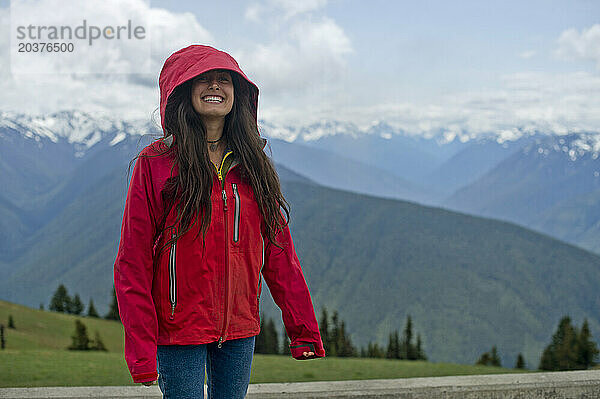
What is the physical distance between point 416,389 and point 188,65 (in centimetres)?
298

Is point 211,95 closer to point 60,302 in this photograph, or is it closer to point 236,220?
point 236,220

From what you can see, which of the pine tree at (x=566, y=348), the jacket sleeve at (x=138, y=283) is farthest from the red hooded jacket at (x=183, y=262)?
the pine tree at (x=566, y=348)

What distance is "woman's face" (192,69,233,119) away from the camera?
2414 millimetres

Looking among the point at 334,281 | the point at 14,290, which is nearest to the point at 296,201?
the point at 334,281

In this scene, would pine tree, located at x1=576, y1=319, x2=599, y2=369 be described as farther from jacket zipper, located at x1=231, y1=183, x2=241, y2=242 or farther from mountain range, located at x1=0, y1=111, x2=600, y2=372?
mountain range, located at x1=0, y1=111, x2=600, y2=372

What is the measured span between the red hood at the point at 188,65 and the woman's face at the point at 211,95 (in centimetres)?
5

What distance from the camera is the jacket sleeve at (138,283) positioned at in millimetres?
2191

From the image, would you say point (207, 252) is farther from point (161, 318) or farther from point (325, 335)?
point (325, 335)

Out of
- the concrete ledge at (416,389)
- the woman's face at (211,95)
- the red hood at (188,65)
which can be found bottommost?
the concrete ledge at (416,389)

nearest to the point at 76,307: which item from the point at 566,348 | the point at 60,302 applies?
the point at 60,302

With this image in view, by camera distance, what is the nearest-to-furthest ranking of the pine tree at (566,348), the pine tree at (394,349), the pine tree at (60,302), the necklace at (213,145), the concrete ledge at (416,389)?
the necklace at (213,145)
the concrete ledge at (416,389)
the pine tree at (566,348)
the pine tree at (394,349)
the pine tree at (60,302)

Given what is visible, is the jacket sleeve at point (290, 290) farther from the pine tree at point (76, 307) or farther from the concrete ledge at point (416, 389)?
the pine tree at point (76, 307)

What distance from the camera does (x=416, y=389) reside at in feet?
14.0

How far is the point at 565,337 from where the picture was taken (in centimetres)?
2939
